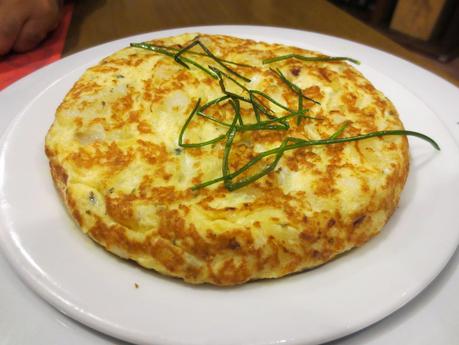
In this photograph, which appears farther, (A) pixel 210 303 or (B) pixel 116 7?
(B) pixel 116 7

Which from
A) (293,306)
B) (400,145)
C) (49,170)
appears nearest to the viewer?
(293,306)

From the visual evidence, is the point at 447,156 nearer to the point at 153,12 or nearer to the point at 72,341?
the point at 72,341

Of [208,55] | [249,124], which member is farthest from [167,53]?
[249,124]

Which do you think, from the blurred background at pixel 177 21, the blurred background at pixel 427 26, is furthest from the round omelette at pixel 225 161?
the blurred background at pixel 427 26

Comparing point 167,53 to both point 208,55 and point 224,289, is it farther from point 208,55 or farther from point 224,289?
point 224,289

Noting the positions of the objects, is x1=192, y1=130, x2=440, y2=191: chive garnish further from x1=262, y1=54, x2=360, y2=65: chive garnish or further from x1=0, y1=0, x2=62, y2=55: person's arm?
x1=0, y1=0, x2=62, y2=55: person's arm

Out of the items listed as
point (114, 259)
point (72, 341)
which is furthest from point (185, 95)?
point (72, 341)

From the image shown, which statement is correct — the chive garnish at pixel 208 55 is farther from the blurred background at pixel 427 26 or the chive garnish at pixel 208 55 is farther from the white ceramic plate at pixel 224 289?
the blurred background at pixel 427 26

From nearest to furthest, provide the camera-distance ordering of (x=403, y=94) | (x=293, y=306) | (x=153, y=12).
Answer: (x=293, y=306)
(x=403, y=94)
(x=153, y=12)
